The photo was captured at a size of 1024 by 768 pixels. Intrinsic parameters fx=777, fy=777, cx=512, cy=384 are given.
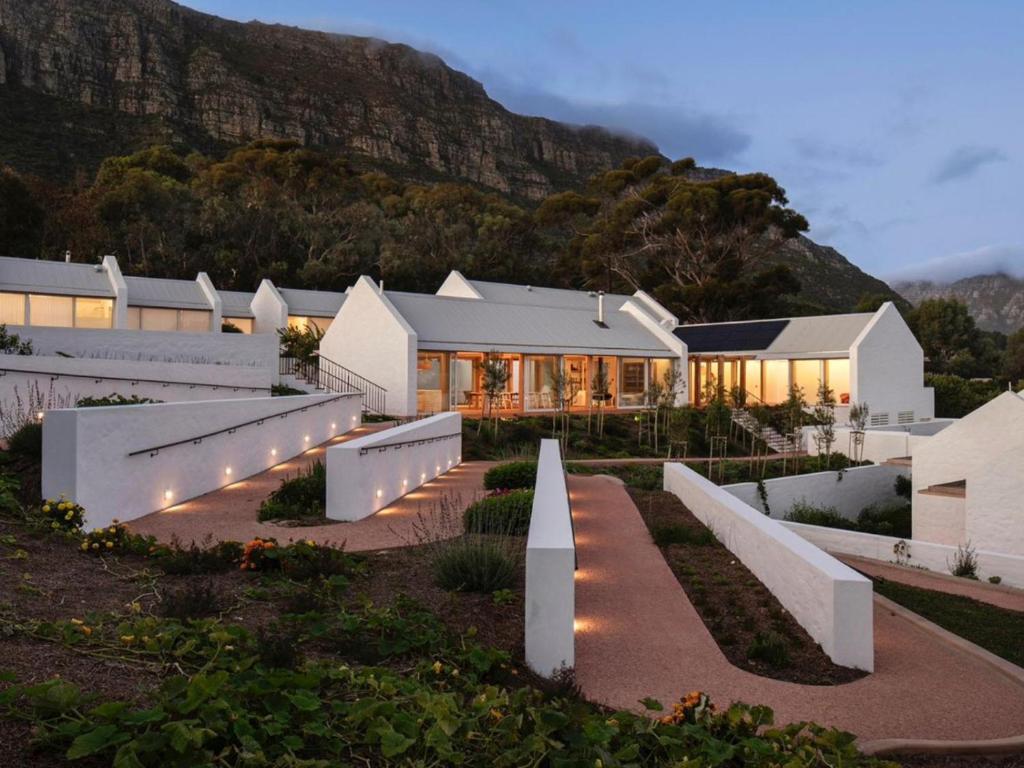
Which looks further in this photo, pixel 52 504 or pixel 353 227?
pixel 353 227

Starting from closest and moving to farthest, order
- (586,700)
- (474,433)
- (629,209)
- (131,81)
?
(586,700), (474,433), (629,209), (131,81)

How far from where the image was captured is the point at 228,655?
14.6 feet

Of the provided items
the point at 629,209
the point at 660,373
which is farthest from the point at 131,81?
the point at 660,373

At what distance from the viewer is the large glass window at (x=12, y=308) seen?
27.8 metres

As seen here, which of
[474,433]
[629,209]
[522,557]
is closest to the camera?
[522,557]

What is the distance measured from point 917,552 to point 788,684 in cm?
1030

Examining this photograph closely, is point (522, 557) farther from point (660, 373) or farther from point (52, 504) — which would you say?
point (660, 373)

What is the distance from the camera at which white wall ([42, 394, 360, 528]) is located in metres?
9.24

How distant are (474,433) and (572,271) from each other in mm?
38681

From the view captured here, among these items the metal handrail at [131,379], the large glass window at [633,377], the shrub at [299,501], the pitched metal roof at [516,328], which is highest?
the pitched metal roof at [516,328]

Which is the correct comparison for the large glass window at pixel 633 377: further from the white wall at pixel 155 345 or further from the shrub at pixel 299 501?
the shrub at pixel 299 501

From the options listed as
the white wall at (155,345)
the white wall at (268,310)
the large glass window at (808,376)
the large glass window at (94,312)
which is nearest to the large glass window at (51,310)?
the large glass window at (94,312)

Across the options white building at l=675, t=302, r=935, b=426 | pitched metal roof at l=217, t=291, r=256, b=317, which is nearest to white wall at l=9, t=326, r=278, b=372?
pitched metal roof at l=217, t=291, r=256, b=317

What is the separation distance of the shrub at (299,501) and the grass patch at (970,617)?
773 cm
